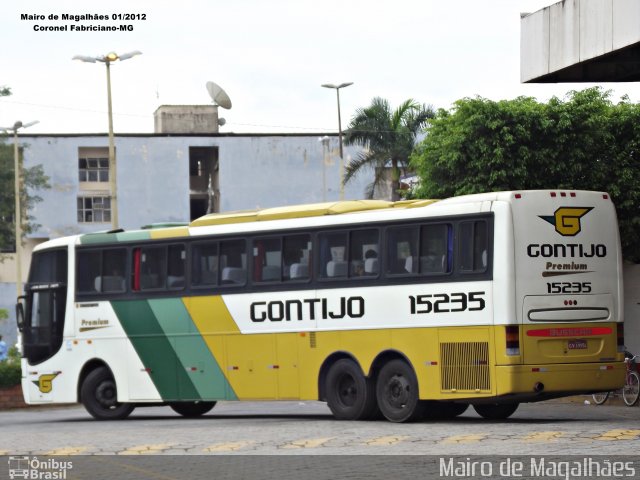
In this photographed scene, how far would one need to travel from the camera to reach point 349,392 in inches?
904

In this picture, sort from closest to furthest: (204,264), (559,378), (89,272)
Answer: (559,378) → (204,264) → (89,272)

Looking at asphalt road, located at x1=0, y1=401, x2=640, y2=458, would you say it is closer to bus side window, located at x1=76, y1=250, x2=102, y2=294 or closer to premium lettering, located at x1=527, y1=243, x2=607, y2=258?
premium lettering, located at x1=527, y1=243, x2=607, y2=258

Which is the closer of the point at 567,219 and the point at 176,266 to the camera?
the point at 567,219

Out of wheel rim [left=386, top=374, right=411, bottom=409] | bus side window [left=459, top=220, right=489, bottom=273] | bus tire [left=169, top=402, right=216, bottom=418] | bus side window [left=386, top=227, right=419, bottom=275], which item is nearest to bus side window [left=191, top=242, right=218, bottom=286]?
bus tire [left=169, top=402, right=216, bottom=418]

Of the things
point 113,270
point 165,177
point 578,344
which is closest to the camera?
point 578,344

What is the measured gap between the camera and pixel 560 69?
20828 millimetres

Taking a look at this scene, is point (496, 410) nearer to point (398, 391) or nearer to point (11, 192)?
point (398, 391)

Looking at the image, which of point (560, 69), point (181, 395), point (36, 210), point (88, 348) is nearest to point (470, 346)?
point (560, 69)

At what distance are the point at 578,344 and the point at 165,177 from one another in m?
63.9

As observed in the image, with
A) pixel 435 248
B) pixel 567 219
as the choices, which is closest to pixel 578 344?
pixel 567 219

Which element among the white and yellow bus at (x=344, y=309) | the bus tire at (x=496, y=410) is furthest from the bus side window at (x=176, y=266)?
the bus tire at (x=496, y=410)

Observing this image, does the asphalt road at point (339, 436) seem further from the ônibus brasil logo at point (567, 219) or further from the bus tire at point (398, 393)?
the ônibus brasil logo at point (567, 219)

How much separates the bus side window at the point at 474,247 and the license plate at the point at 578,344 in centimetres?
156

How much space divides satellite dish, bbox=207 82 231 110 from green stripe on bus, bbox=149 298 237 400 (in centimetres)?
4828
